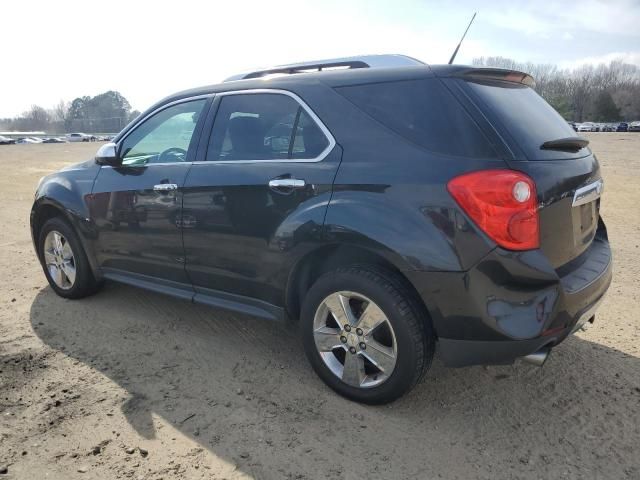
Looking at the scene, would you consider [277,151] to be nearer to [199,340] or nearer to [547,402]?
[199,340]

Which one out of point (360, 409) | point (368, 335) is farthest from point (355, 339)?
point (360, 409)

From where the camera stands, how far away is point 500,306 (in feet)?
8.20

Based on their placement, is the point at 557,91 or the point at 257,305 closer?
the point at 257,305

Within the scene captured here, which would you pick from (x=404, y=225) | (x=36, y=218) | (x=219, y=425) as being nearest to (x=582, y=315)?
(x=404, y=225)

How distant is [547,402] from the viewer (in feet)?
9.89

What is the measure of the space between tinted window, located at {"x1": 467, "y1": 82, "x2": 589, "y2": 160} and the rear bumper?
1.88 ft

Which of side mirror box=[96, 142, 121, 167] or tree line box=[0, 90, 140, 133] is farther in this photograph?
tree line box=[0, 90, 140, 133]

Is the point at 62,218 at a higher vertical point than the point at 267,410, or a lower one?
higher

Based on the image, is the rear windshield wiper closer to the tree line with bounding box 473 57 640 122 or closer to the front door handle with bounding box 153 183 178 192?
the front door handle with bounding box 153 183 178 192

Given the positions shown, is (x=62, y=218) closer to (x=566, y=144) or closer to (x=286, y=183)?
(x=286, y=183)

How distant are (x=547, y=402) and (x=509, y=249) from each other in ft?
3.70

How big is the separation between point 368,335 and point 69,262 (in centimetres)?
305

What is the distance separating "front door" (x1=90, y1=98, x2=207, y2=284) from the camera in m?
3.70

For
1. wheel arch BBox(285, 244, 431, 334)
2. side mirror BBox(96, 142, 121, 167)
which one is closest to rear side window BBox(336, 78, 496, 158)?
wheel arch BBox(285, 244, 431, 334)
